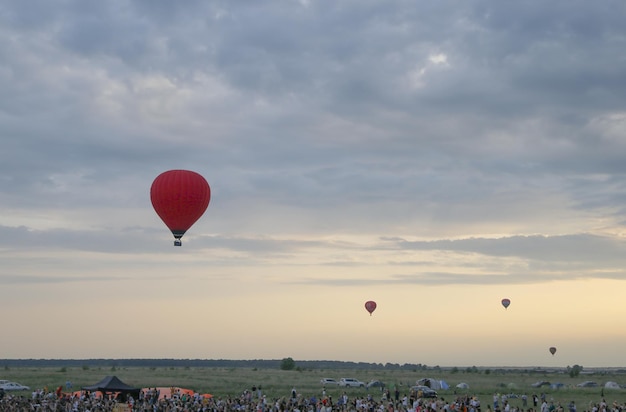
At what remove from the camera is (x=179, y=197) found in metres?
38.8

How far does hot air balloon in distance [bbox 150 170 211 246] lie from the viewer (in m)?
38.8

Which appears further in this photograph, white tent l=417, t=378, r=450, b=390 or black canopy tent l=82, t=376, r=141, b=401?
white tent l=417, t=378, r=450, b=390

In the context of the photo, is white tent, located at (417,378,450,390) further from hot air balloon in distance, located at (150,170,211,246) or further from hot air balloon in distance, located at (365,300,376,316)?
hot air balloon in distance, located at (150,170,211,246)

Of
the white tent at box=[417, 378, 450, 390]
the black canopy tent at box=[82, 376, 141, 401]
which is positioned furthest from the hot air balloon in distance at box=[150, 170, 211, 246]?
the white tent at box=[417, 378, 450, 390]

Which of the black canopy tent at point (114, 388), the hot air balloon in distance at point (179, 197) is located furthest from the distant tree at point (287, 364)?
the hot air balloon in distance at point (179, 197)

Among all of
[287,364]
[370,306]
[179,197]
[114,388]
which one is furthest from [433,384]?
[287,364]

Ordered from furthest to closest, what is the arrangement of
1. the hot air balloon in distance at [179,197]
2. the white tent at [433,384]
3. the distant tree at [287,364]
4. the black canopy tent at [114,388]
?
the distant tree at [287,364] → the white tent at [433,384] → the hot air balloon in distance at [179,197] → the black canopy tent at [114,388]

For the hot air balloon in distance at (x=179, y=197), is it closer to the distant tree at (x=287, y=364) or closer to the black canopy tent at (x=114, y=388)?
the black canopy tent at (x=114, y=388)

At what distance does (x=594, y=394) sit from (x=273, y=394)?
22792 mm

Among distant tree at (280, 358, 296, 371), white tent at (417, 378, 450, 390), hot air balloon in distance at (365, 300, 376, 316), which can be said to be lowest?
white tent at (417, 378, 450, 390)

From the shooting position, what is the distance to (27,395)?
48.4 m

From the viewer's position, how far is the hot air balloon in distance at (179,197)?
38781 millimetres

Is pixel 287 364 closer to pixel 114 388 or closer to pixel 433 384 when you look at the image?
pixel 433 384

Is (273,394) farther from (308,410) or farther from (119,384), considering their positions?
(308,410)
